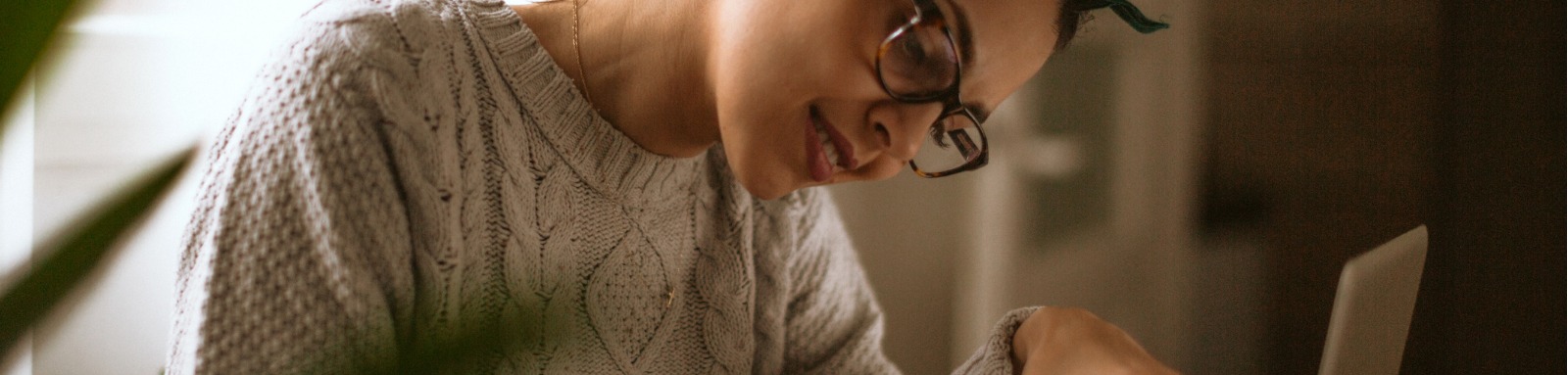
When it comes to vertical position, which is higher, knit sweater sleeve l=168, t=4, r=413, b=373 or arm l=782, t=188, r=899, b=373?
knit sweater sleeve l=168, t=4, r=413, b=373

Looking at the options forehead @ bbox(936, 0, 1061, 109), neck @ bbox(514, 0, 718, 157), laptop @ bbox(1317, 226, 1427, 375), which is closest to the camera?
laptop @ bbox(1317, 226, 1427, 375)

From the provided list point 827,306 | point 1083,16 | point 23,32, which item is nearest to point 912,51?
point 1083,16

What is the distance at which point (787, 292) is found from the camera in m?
1.08

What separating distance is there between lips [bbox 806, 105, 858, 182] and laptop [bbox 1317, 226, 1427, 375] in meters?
0.35

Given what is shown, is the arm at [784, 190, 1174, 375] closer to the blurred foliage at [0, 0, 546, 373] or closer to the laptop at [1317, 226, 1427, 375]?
the laptop at [1317, 226, 1427, 375]

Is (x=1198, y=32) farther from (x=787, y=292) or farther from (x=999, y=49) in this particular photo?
(x=787, y=292)

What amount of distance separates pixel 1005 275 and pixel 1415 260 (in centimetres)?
71

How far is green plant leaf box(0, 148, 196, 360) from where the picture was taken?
0.24 metres

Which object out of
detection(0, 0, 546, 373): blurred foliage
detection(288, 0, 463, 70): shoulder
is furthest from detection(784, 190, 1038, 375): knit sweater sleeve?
detection(0, 0, 546, 373): blurred foliage

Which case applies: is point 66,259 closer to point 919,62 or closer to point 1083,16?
point 919,62

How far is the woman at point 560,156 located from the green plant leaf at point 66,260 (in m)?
0.30

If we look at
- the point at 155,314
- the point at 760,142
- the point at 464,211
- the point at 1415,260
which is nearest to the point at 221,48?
the point at 155,314

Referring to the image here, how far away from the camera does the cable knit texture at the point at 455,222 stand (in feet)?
2.12

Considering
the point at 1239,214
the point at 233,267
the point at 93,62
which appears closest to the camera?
the point at 233,267
